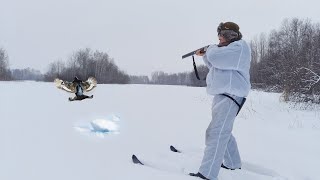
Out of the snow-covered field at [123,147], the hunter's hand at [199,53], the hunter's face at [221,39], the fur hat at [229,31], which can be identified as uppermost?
the fur hat at [229,31]

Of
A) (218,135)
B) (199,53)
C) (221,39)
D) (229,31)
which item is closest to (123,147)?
(218,135)

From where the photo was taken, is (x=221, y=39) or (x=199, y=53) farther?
(x=199, y=53)

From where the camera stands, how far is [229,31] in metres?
3.91

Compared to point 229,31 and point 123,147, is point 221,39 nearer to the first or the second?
point 229,31

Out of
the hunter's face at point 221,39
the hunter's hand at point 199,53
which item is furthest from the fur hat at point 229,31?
the hunter's hand at point 199,53

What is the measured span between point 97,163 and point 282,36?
5531cm

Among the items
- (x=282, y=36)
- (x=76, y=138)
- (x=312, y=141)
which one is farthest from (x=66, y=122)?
(x=282, y=36)

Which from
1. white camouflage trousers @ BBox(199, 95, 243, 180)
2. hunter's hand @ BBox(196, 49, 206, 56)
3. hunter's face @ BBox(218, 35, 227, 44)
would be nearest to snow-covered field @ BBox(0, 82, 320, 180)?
white camouflage trousers @ BBox(199, 95, 243, 180)

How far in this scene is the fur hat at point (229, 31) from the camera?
12.8 feet

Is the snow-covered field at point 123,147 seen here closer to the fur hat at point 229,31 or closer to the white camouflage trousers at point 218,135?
the white camouflage trousers at point 218,135

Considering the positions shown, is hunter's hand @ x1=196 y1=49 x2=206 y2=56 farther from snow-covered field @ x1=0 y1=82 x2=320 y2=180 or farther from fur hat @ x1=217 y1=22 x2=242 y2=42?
snow-covered field @ x1=0 y1=82 x2=320 y2=180

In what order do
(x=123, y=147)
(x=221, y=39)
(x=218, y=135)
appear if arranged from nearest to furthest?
(x=218, y=135), (x=221, y=39), (x=123, y=147)

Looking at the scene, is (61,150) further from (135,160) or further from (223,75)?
(223,75)

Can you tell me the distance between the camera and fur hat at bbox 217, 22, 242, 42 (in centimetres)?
391
